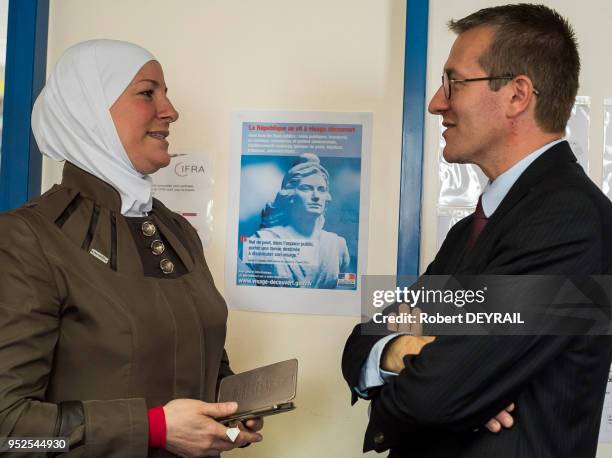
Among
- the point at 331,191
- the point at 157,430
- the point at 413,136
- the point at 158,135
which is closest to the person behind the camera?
the point at 157,430

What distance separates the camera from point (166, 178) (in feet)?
7.84

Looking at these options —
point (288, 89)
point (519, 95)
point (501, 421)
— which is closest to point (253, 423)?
point (501, 421)

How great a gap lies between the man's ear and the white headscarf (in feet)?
2.80

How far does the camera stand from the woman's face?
65.0 inches

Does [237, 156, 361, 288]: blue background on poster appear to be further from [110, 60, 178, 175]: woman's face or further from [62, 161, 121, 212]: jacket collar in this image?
[62, 161, 121, 212]: jacket collar

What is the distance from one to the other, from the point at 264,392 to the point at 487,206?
2.05 feet

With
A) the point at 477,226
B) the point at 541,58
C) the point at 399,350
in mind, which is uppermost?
the point at 541,58

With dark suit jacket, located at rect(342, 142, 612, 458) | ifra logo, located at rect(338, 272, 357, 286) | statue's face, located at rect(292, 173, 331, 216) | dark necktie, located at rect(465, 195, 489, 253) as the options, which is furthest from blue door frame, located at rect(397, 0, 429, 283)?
dark suit jacket, located at rect(342, 142, 612, 458)

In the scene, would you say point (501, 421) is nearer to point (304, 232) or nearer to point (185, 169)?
point (304, 232)

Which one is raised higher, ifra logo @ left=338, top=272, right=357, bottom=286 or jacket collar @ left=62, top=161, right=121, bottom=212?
jacket collar @ left=62, top=161, right=121, bottom=212

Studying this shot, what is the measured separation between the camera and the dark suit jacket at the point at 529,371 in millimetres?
1263

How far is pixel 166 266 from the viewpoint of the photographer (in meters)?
1.62

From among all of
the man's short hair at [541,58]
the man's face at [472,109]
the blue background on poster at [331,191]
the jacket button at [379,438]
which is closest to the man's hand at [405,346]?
the jacket button at [379,438]

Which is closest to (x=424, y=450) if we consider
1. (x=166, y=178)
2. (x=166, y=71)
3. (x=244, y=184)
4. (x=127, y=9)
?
(x=244, y=184)
